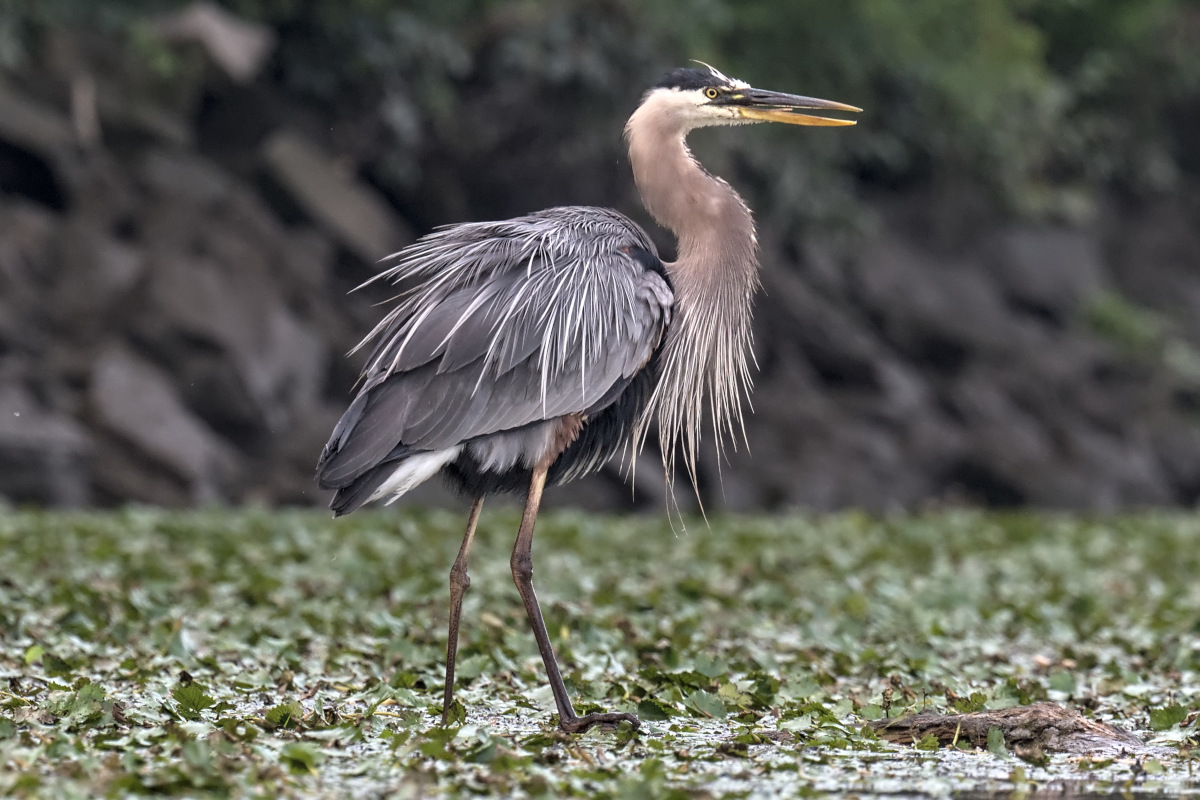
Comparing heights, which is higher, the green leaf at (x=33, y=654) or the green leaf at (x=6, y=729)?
the green leaf at (x=33, y=654)

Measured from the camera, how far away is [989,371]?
864 inches

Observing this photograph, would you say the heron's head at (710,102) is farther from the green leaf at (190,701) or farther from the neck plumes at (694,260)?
the green leaf at (190,701)

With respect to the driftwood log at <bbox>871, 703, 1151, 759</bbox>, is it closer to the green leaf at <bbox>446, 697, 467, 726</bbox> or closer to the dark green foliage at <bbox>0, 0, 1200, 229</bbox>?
the green leaf at <bbox>446, 697, 467, 726</bbox>

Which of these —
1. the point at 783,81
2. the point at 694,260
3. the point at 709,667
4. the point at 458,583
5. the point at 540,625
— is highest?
the point at 783,81

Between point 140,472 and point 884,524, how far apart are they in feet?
21.8

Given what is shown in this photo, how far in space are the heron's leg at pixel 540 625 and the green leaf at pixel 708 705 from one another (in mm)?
315

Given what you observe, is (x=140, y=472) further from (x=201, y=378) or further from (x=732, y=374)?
(x=732, y=374)

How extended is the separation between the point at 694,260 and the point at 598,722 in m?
1.86

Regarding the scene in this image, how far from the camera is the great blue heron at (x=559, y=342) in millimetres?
5062

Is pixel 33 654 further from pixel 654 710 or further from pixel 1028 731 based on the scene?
pixel 1028 731

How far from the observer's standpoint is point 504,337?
523cm

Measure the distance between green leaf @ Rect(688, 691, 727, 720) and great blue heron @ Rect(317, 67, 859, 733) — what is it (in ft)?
1.04

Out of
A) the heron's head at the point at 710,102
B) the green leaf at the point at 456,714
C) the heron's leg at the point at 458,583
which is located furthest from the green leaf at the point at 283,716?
the heron's head at the point at 710,102

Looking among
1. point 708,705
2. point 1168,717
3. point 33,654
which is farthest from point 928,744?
point 33,654
